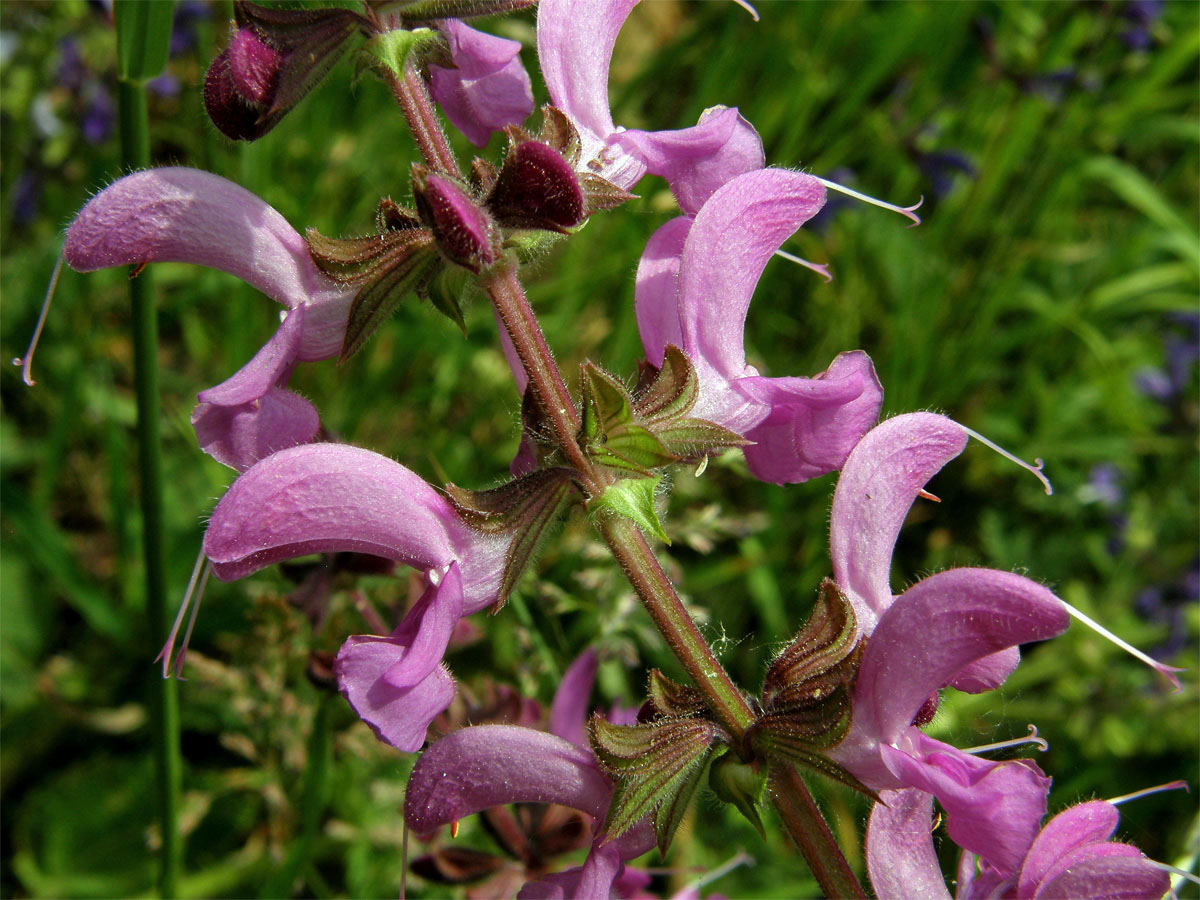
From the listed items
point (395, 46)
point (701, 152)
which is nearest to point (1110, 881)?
point (701, 152)

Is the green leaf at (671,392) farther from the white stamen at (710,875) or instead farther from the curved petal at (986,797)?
the white stamen at (710,875)

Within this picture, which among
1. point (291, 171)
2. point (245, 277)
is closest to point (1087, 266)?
point (291, 171)

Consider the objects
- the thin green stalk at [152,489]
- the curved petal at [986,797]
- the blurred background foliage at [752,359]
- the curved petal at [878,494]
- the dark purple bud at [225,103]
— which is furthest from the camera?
the blurred background foliage at [752,359]

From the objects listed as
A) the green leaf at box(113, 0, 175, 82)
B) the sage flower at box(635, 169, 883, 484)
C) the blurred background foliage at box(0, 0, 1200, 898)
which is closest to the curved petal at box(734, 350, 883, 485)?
the sage flower at box(635, 169, 883, 484)

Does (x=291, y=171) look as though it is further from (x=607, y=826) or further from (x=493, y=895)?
(x=607, y=826)

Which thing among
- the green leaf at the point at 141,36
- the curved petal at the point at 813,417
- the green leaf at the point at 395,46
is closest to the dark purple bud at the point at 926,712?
the curved petal at the point at 813,417
